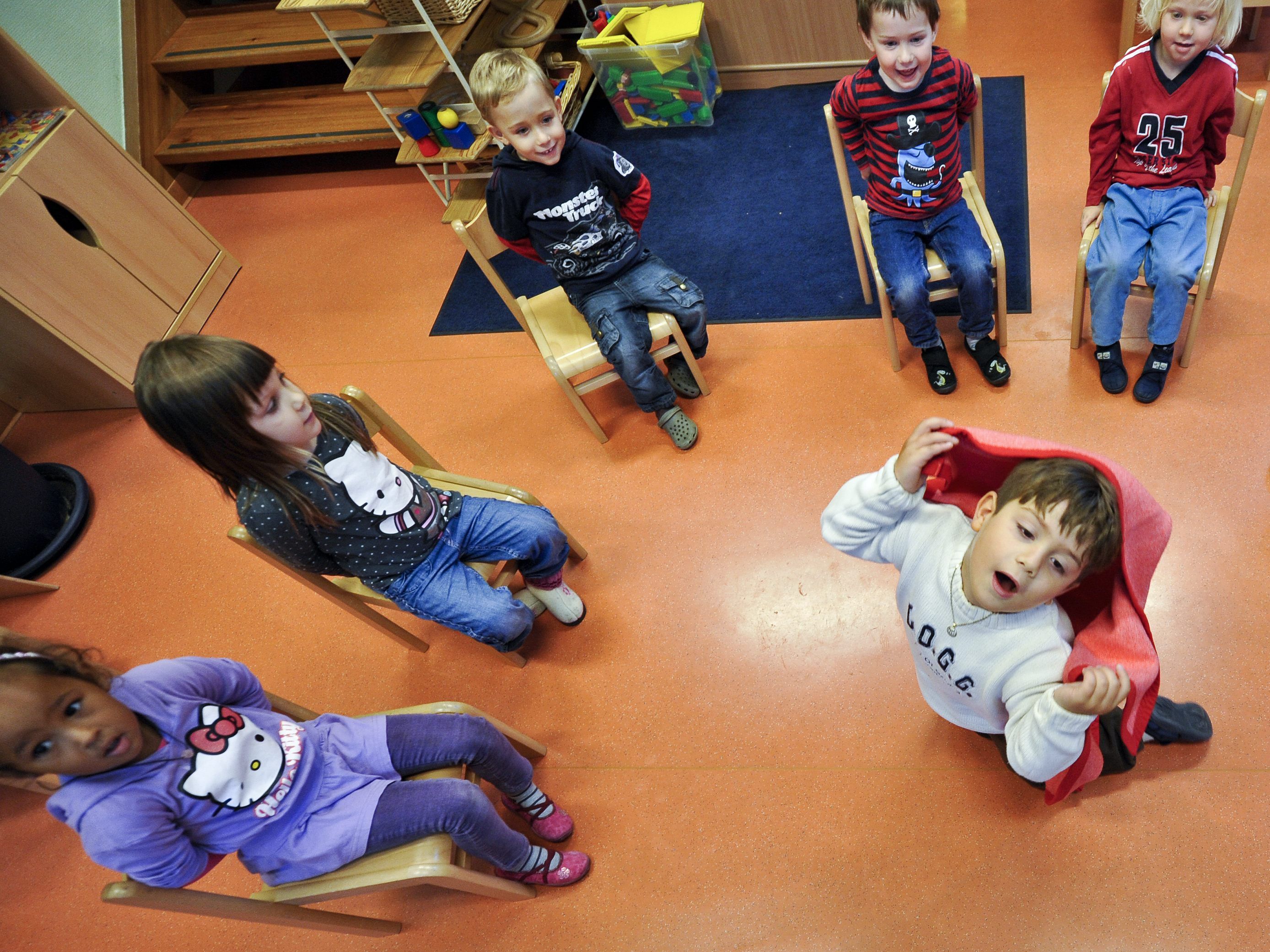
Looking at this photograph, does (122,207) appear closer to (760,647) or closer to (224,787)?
(224,787)

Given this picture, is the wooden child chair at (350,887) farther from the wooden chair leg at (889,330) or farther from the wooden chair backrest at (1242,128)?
the wooden chair backrest at (1242,128)

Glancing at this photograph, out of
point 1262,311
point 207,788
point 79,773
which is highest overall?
point 79,773

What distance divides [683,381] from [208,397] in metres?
1.48

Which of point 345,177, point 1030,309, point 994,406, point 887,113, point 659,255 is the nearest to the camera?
point 887,113

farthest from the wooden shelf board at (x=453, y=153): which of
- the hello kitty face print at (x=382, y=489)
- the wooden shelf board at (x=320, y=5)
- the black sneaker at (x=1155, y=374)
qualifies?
the black sneaker at (x=1155, y=374)

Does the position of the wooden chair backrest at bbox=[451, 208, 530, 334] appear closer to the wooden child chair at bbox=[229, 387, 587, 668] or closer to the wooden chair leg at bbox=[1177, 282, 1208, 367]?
the wooden child chair at bbox=[229, 387, 587, 668]

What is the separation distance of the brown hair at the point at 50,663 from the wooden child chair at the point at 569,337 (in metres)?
1.30

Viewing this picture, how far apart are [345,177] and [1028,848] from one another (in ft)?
12.7

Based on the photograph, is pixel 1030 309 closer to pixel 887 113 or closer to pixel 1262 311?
pixel 1262 311

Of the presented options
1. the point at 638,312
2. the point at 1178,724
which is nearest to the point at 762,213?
the point at 638,312

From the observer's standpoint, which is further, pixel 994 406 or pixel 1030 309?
pixel 1030 309

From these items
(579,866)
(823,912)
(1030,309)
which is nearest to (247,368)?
(579,866)

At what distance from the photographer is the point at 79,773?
4.22 feet

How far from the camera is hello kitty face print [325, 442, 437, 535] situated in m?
1.71
